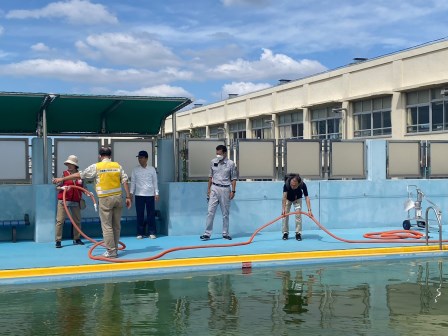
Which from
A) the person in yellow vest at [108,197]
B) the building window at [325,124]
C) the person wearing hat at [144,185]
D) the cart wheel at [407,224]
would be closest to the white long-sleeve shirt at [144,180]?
the person wearing hat at [144,185]

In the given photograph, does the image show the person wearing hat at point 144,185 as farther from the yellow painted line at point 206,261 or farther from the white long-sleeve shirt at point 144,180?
the yellow painted line at point 206,261

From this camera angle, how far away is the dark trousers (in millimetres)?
12508

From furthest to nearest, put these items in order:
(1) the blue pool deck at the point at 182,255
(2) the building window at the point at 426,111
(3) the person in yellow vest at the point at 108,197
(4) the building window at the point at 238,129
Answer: (4) the building window at the point at 238,129 < (2) the building window at the point at 426,111 < (3) the person in yellow vest at the point at 108,197 < (1) the blue pool deck at the point at 182,255

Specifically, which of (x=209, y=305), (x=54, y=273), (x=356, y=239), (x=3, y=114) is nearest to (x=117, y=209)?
(x=54, y=273)

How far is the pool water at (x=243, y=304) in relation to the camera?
652 cm

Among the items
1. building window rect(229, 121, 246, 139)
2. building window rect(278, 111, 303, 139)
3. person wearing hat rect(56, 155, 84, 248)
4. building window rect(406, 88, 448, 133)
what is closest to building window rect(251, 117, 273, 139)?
building window rect(278, 111, 303, 139)

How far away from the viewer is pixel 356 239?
12.6 meters

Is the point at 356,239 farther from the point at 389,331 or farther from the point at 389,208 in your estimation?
the point at 389,331

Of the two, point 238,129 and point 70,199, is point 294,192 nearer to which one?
point 70,199

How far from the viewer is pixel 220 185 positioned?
12227mm

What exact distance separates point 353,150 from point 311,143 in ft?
4.23

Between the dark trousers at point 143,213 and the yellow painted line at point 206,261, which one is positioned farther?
the dark trousers at point 143,213

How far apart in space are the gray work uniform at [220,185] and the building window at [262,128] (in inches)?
1283

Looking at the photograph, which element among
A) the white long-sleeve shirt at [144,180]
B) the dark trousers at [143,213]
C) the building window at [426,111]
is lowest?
the dark trousers at [143,213]
